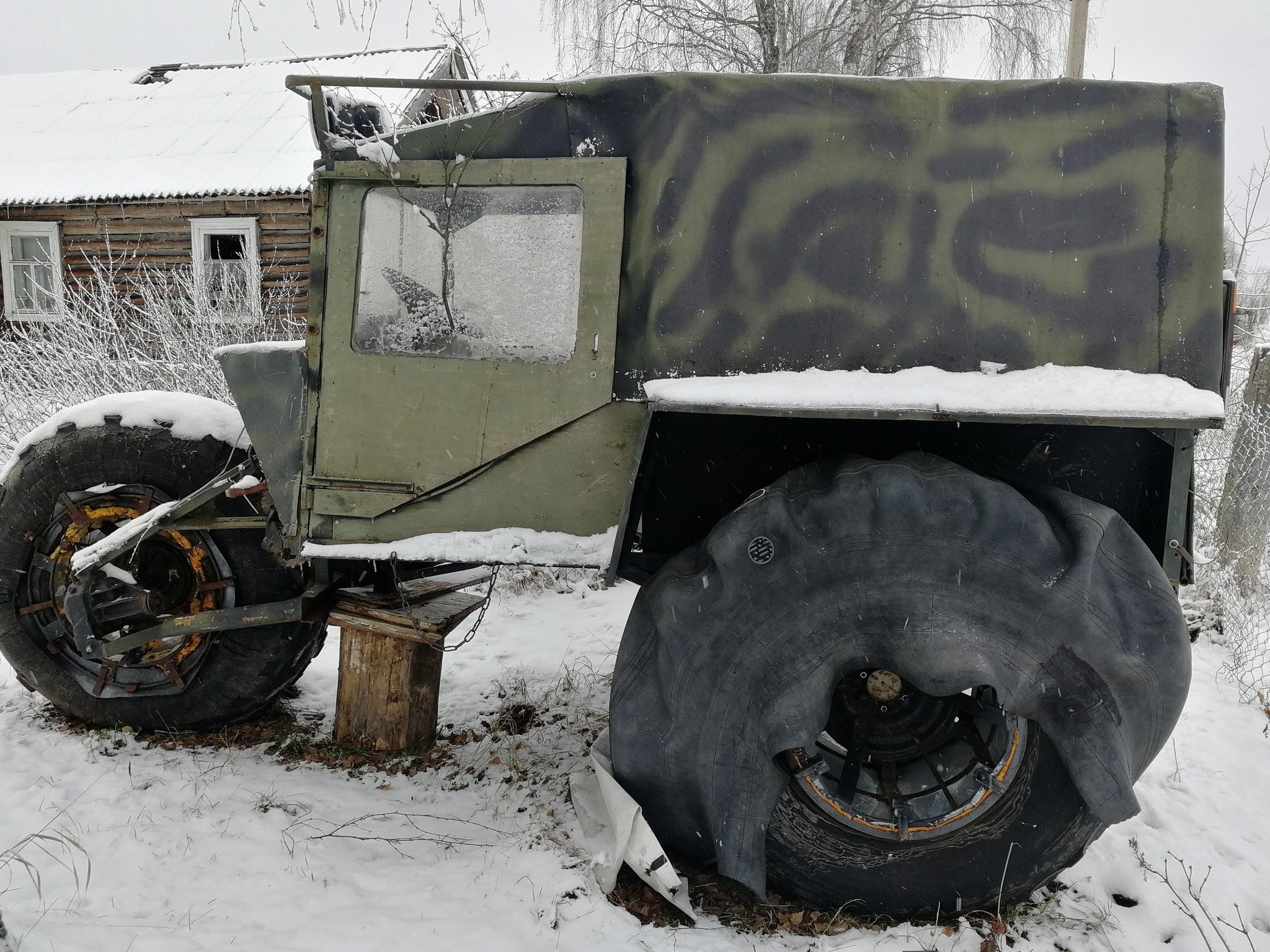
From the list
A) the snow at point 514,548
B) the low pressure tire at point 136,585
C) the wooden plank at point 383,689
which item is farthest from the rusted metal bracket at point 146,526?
the snow at point 514,548

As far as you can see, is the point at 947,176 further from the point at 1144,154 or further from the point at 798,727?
the point at 798,727

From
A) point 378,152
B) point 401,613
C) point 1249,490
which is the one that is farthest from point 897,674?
point 1249,490

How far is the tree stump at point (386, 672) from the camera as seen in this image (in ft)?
11.8

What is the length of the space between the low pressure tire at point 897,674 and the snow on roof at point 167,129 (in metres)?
11.5

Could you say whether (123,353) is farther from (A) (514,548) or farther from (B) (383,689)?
(A) (514,548)

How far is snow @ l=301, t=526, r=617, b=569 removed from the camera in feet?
9.31

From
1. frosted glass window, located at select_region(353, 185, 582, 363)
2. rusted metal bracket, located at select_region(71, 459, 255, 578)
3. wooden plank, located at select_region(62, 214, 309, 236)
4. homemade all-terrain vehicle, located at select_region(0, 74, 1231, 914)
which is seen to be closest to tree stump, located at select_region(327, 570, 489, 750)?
homemade all-terrain vehicle, located at select_region(0, 74, 1231, 914)

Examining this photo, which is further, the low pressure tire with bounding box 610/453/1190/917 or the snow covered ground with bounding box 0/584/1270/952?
the snow covered ground with bounding box 0/584/1270/952

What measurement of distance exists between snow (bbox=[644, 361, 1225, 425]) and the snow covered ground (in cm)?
157

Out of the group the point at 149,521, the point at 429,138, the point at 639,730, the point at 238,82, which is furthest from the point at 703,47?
the point at 238,82

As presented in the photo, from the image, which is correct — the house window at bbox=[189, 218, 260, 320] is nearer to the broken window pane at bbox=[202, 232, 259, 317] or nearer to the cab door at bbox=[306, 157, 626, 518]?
the broken window pane at bbox=[202, 232, 259, 317]

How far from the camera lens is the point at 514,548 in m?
2.87

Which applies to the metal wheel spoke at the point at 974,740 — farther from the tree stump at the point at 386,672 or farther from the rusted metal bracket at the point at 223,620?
the rusted metal bracket at the point at 223,620

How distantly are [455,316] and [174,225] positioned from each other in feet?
40.0
